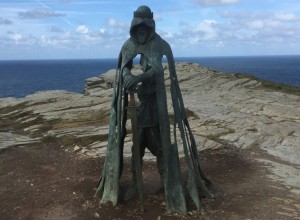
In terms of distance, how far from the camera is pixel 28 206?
9.10 meters

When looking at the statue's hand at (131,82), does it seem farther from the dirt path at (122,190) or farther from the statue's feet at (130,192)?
the dirt path at (122,190)

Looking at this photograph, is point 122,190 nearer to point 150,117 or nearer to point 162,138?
point 162,138

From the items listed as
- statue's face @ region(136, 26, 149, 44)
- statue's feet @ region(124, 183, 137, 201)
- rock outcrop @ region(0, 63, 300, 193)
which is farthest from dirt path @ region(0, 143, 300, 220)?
statue's face @ region(136, 26, 149, 44)

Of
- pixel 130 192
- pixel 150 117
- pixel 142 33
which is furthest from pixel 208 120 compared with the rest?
pixel 142 33

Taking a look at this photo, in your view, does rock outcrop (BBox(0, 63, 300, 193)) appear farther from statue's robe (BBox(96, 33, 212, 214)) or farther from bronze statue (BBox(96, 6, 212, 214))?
bronze statue (BBox(96, 6, 212, 214))

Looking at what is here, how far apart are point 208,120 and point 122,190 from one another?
8897mm

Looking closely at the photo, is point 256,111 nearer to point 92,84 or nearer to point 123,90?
point 123,90

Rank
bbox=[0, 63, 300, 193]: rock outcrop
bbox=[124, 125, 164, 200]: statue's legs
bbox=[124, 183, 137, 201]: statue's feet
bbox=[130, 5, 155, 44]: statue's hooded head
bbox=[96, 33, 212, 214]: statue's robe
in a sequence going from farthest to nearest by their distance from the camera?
bbox=[0, 63, 300, 193]: rock outcrop → bbox=[124, 183, 137, 201]: statue's feet → bbox=[124, 125, 164, 200]: statue's legs → bbox=[96, 33, 212, 214]: statue's robe → bbox=[130, 5, 155, 44]: statue's hooded head

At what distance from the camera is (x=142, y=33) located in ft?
28.8

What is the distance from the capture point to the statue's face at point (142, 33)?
876cm

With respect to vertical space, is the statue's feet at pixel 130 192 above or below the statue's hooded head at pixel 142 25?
below

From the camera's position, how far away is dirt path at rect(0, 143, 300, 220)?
861 cm

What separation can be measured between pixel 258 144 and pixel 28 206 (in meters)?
8.67

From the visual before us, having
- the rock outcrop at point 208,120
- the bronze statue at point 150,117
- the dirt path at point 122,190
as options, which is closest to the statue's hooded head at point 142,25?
the bronze statue at point 150,117
